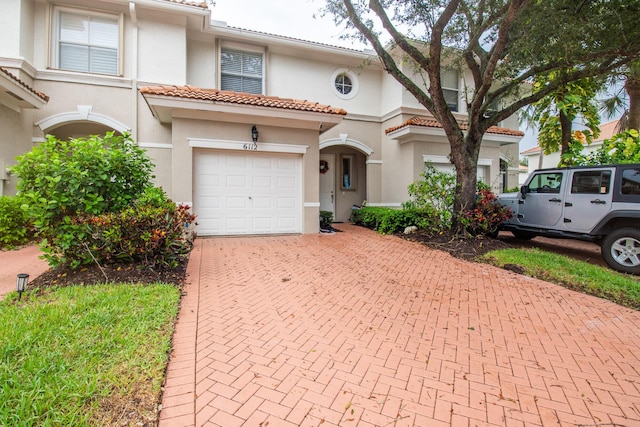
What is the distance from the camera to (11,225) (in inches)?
290

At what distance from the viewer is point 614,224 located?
21.8 ft

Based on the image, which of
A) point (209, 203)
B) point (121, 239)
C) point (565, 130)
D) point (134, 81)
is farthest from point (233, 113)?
point (565, 130)

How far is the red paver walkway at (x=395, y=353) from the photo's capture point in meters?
2.26

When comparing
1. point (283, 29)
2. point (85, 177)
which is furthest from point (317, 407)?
point (283, 29)

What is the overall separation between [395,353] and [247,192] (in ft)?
23.2

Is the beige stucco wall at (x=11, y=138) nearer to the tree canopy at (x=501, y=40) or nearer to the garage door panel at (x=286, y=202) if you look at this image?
the garage door panel at (x=286, y=202)

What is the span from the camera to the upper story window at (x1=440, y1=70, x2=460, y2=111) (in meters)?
13.1

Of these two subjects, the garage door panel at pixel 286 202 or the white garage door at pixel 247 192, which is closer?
the white garage door at pixel 247 192

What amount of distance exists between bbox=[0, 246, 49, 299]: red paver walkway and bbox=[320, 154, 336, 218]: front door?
9.65m

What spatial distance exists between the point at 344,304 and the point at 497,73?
28.1 ft

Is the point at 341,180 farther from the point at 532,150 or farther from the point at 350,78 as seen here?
the point at 532,150

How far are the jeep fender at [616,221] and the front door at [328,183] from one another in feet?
29.7

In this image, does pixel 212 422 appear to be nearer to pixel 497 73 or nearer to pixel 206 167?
pixel 206 167

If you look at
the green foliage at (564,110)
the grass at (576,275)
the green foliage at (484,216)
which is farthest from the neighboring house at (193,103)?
the grass at (576,275)
